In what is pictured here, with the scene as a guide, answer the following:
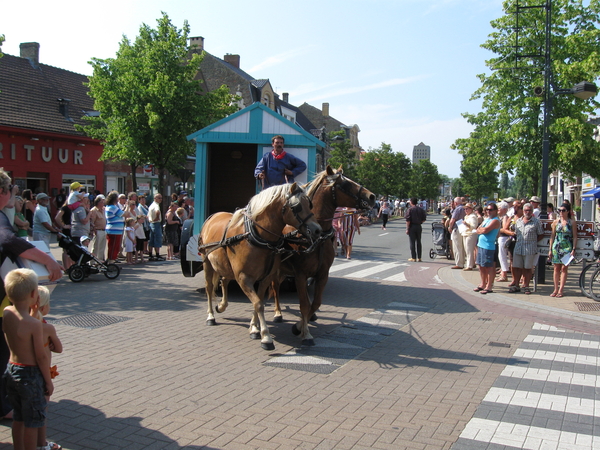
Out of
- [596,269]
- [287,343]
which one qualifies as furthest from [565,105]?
[287,343]

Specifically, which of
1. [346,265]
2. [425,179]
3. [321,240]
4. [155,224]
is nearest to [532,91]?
[346,265]

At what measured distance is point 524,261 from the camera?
35.6ft

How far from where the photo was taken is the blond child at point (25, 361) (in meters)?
3.35

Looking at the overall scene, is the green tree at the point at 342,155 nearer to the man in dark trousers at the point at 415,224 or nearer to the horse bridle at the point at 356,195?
the man in dark trousers at the point at 415,224

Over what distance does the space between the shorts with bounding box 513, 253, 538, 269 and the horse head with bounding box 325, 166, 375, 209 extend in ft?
18.0

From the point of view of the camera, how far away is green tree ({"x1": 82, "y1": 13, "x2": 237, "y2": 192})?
22.2 meters

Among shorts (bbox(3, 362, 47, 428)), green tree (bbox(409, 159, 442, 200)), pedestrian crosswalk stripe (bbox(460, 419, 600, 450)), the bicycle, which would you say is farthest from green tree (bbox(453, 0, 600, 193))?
green tree (bbox(409, 159, 442, 200))

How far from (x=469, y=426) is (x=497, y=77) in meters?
20.1

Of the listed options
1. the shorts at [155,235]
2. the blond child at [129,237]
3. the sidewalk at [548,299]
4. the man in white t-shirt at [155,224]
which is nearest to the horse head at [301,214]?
the sidewalk at [548,299]

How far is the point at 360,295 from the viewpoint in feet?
34.0

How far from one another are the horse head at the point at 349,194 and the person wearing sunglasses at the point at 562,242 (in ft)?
18.0

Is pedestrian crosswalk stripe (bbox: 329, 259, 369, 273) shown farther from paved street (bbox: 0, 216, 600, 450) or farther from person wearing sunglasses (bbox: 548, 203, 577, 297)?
person wearing sunglasses (bbox: 548, 203, 577, 297)

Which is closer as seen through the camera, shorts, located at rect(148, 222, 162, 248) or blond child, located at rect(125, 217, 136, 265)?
blond child, located at rect(125, 217, 136, 265)

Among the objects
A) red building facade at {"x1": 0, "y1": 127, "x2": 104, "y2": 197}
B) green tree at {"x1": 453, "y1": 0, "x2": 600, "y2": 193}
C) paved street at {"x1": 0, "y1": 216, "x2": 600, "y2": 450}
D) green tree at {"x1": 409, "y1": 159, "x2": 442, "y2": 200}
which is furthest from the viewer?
green tree at {"x1": 409, "y1": 159, "x2": 442, "y2": 200}
